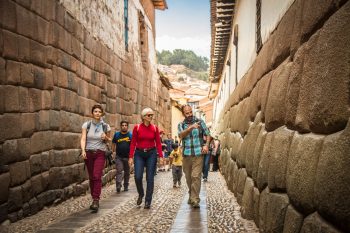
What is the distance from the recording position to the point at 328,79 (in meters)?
2.32

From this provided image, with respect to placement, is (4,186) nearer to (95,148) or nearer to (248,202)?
(95,148)

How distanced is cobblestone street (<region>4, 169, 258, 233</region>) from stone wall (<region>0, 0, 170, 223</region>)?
11.9 inches

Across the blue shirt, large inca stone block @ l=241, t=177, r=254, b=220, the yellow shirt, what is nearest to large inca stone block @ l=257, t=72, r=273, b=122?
large inca stone block @ l=241, t=177, r=254, b=220

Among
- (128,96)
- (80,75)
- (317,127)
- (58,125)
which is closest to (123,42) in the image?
(128,96)

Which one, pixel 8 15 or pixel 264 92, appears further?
pixel 8 15

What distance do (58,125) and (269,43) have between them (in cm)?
385

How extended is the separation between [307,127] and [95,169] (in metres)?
3.94

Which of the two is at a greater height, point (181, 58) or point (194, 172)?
point (181, 58)

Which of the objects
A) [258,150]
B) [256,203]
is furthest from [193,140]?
[256,203]

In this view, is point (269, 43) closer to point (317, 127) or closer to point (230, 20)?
point (317, 127)

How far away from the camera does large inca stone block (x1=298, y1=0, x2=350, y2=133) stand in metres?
2.11

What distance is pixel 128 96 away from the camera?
1279cm

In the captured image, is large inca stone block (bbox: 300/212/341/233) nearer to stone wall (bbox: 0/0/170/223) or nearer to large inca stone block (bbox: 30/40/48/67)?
stone wall (bbox: 0/0/170/223)

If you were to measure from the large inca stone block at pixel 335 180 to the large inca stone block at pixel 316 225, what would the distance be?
40 millimetres
